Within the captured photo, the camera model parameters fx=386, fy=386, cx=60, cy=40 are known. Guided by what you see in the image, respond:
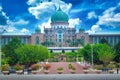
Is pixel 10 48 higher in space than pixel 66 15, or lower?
lower

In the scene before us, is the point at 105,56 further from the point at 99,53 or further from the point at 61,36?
the point at 61,36

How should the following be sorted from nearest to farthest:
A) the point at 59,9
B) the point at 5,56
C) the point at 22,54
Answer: the point at 22,54, the point at 5,56, the point at 59,9

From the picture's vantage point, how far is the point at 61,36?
376 feet

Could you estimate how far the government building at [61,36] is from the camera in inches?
4393

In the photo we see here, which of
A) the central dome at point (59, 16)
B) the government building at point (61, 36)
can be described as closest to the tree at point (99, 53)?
the central dome at point (59, 16)

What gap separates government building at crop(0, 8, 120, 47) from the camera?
366ft

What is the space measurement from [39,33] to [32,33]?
6.91 feet

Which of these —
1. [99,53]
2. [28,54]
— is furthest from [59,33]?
[28,54]

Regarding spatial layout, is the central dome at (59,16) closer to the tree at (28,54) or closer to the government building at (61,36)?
the government building at (61,36)

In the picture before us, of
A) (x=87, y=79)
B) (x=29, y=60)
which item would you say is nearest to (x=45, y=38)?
(x=29, y=60)

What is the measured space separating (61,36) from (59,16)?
7911mm

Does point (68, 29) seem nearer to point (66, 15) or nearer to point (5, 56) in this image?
point (66, 15)

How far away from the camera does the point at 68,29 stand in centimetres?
11444

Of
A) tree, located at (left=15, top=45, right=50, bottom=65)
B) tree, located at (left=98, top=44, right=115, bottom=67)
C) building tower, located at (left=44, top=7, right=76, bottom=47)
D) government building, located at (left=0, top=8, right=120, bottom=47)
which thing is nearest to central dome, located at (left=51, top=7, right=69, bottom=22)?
government building, located at (left=0, top=8, right=120, bottom=47)
